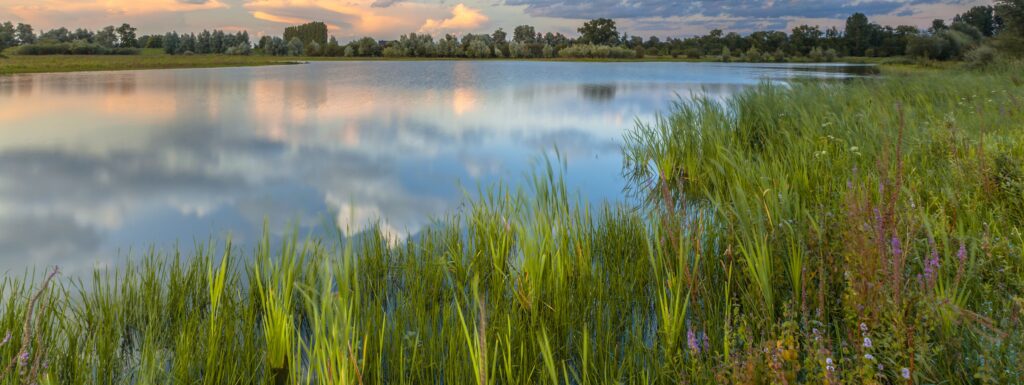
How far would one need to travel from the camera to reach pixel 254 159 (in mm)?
10148

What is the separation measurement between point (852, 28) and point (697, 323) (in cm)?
8346

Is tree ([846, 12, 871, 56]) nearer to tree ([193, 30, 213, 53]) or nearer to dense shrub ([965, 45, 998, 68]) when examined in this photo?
dense shrub ([965, 45, 998, 68])

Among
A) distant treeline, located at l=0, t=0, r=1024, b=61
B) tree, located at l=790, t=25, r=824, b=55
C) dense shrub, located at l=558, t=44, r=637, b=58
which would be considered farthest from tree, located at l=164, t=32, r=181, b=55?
tree, located at l=790, t=25, r=824, b=55

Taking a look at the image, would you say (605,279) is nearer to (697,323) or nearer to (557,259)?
(557,259)

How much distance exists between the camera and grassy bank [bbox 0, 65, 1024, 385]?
235cm

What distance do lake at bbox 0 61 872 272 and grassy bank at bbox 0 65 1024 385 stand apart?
76 cm

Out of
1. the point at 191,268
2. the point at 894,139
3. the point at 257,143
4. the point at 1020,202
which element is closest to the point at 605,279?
the point at 191,268

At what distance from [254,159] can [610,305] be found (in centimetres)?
836

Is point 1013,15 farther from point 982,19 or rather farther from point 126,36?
point 126,36

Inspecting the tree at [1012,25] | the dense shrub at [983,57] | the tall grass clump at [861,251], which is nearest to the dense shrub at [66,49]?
the tall grass clump at [861,251]

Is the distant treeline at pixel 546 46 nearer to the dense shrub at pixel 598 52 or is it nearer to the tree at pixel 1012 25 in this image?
the dense shrub at pixel 598 52

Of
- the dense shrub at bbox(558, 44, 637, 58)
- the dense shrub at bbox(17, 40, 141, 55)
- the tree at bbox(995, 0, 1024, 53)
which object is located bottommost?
the tree at bbox(995, 0, 1024, 53)

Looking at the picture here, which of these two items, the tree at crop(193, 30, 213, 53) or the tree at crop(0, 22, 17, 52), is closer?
the tree at crop(0, 22, 17, 52)

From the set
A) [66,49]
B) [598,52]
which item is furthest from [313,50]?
[598,52]
